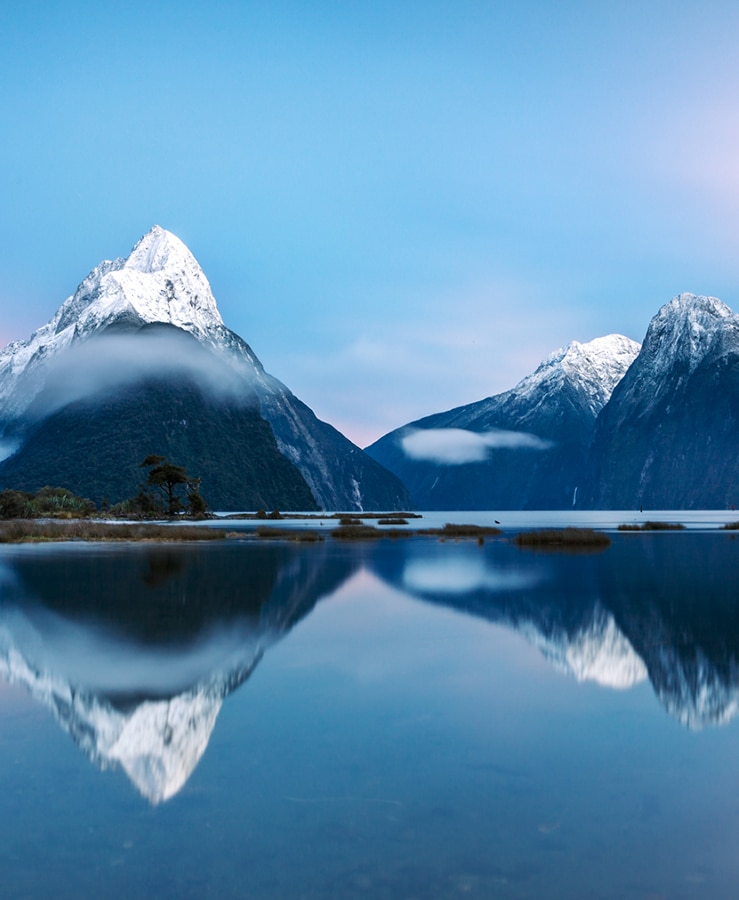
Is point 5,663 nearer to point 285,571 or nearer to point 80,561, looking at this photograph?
point 285,571

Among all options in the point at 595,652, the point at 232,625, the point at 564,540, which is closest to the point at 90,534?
the point at 564,540

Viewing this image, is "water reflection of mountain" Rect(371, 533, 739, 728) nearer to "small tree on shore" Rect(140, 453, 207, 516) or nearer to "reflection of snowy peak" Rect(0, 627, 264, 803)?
"reflection of snowy peak" Rect(0, 627, 264, 803)

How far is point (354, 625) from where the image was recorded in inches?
1101

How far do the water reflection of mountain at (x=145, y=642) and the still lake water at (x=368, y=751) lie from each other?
0.32 feet

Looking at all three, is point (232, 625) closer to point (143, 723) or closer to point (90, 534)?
point (143, 723)

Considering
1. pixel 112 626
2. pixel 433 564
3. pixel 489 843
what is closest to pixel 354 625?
pixel 112 626

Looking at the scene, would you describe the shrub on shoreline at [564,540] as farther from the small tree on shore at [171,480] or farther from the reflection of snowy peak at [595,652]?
the small tree on shore at [171,480]

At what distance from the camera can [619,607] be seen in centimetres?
3167

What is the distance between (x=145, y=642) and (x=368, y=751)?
461 inches

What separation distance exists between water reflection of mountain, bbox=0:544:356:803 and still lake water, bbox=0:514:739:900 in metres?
0.10

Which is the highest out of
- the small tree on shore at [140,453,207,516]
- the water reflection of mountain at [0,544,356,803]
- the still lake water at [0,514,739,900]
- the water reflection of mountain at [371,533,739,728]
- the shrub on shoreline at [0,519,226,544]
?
the small tree on shore at [140,453,207,516]

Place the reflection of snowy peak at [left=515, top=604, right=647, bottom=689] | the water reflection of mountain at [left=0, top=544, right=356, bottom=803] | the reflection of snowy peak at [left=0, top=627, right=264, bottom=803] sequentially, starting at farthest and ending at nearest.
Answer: the reflection of snowy peak at [left=515, top=604, right=647, bottom=689] → the water reflection of mountain at [left=0, top=544, right=356, bottom=803] → the reflection of snowy peak at [left=0, top=627, right=264, bottom=803]

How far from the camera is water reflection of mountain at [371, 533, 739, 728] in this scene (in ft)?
63.7

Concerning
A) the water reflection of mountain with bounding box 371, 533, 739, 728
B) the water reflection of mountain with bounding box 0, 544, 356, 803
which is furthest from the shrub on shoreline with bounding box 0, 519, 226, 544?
the water reflection of mountain with bounding box 0, 544, 356, 803
